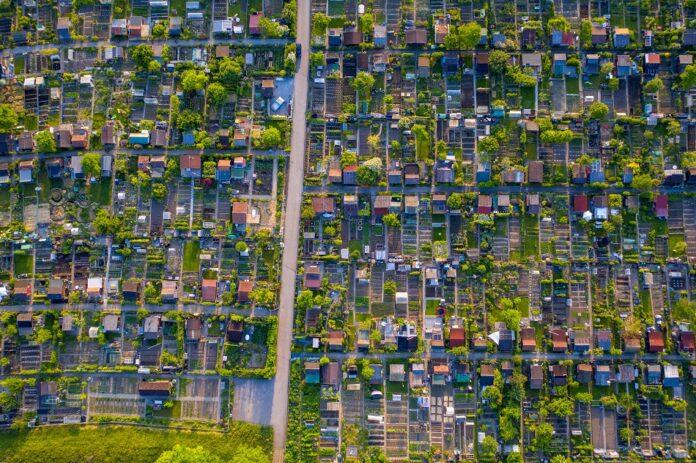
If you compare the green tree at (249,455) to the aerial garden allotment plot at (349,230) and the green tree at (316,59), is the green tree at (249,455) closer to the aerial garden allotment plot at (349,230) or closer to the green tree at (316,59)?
the aerial garden allotment plot at (349,230)

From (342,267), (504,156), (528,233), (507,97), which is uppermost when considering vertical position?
(507,97)

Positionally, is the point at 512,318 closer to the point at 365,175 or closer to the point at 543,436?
the point at 543,436

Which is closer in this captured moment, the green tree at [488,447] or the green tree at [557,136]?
the green tree at [488,447]

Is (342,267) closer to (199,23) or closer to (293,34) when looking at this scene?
(293,34)

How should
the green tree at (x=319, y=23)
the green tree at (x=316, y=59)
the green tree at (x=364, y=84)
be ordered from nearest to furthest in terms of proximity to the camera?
the green tree at (x=364, y=84) < the green tree at (x=316, y=59) < the green tree at (x=319, y=23)

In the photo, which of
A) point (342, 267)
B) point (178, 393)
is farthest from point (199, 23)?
point (178, 393)

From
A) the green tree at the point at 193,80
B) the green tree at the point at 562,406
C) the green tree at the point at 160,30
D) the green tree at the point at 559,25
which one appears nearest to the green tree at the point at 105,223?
the green tree at the point at 193,80

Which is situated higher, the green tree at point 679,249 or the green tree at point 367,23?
the green tree at point 367,23

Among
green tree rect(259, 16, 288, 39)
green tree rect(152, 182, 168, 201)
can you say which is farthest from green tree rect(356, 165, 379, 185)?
green tree rect(152, 182, 168, 201)
